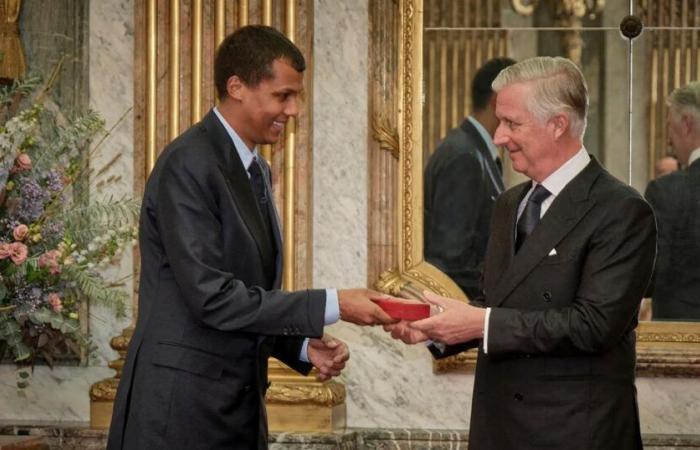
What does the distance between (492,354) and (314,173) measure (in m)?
2.23

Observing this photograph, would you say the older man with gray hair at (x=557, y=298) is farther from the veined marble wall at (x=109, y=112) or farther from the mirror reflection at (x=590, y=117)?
the veined marble wall at (x=109, y=112)

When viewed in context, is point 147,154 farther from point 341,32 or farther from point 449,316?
point 449,316

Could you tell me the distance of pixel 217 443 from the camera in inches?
132

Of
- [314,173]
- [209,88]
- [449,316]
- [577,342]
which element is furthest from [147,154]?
[577,342]

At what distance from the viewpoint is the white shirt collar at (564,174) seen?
3525 millimetres

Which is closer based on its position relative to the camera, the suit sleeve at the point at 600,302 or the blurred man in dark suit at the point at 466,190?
the suit sleeve at the point at 600,302

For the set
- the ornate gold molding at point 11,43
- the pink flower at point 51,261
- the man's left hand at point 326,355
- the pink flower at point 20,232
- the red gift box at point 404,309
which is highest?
the ornate gold molding at point 11,43

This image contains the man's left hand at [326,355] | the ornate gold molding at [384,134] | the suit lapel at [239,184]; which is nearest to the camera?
the suit lapel at [239,184]

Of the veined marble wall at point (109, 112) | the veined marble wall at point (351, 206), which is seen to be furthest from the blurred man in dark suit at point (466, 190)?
the veined marble wall at point (109, 112)

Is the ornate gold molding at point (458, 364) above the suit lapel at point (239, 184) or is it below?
below

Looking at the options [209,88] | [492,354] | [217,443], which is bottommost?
[217,443]

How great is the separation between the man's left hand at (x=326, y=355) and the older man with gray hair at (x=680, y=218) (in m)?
2.20

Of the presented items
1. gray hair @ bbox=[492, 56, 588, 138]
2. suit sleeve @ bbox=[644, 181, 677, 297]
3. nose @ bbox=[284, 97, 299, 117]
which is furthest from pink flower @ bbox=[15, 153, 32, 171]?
suit sleeve @ bbox=[644, 181, 677, 297]

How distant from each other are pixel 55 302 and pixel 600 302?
78.0 inches
